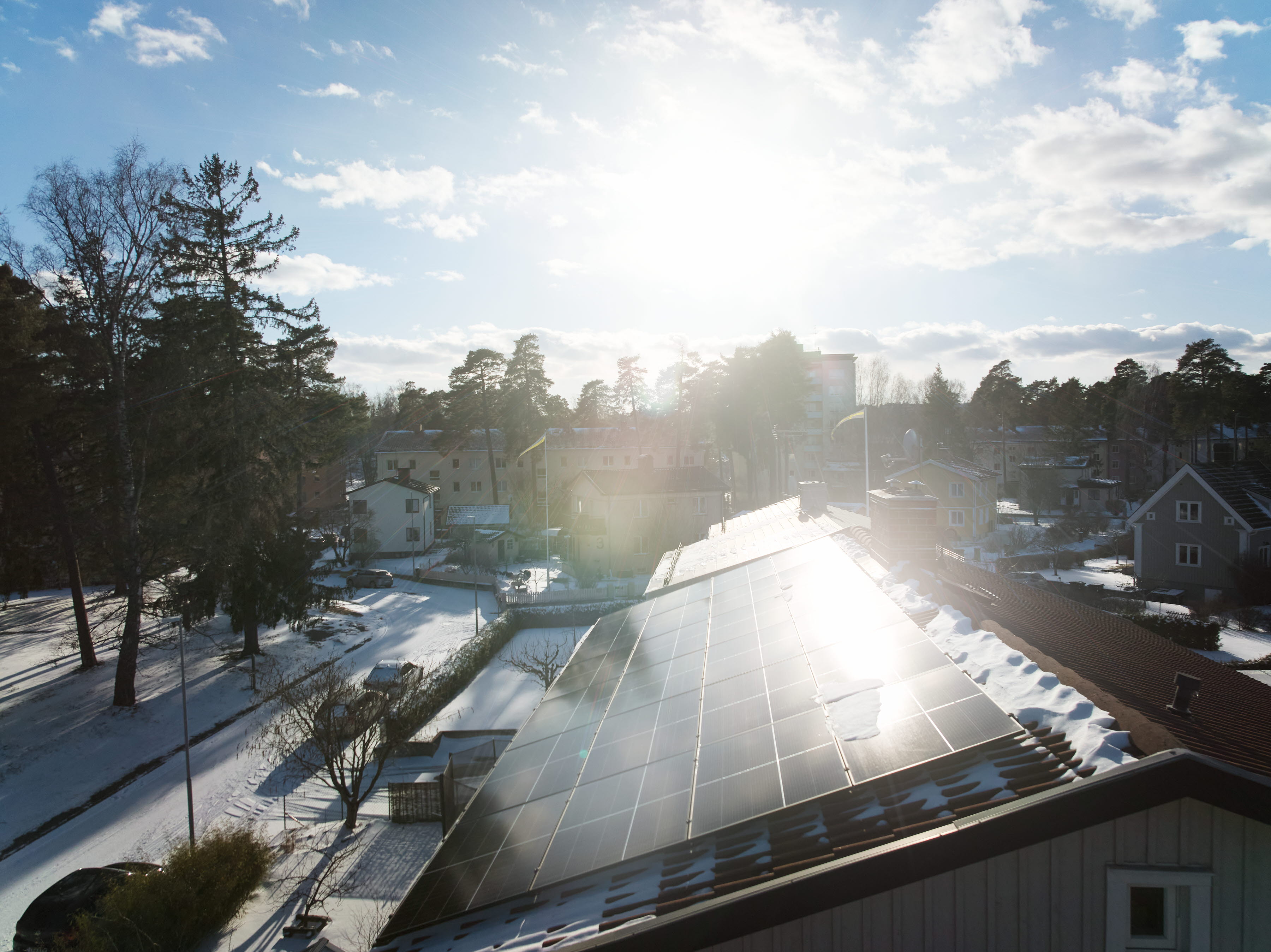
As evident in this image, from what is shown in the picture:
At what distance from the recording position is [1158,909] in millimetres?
3902

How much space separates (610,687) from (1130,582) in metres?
34.9

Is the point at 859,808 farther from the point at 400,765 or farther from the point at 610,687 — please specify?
the point at 400,765

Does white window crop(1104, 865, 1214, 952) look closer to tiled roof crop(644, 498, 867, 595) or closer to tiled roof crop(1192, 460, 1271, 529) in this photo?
tiled roof crop(644, 498, 867, 595)

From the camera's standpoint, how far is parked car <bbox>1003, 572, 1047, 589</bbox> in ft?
99.4

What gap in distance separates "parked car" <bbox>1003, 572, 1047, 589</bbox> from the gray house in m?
4.91

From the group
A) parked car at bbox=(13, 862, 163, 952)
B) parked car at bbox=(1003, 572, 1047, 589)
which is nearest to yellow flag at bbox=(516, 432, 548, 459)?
parked car at bbox=(1003, 572, 1047, 589)

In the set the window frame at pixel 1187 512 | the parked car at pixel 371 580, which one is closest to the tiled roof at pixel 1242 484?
the window frame at pixel 1187 512

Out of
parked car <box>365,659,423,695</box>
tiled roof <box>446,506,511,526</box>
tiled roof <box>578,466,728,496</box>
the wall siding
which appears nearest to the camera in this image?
the wall siding

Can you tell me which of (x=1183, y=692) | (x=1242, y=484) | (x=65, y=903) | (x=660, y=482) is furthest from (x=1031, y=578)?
(x=65, y=903)

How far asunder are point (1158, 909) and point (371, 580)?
1610 inches

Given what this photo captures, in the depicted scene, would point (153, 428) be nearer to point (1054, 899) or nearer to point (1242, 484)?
point (1054, 899)

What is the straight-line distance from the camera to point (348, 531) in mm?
45125

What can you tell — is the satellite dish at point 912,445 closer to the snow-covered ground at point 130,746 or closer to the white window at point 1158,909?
the white window at point 1158,909

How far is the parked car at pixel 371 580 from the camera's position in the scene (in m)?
40.0
